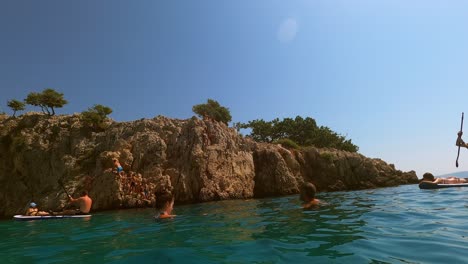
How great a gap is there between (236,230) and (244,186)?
20.7 metres

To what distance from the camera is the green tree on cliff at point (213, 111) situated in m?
57.7

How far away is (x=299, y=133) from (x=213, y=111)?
18675 millimetres

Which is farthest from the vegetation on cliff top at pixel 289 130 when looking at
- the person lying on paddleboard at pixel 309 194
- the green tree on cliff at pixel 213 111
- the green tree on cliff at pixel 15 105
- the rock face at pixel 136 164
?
the person lying on paddleboard at pixel 309 194

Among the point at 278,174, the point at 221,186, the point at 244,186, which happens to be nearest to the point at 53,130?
the point at 221,186

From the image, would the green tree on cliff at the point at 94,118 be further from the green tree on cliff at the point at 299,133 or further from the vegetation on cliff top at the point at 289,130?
the green tree on cliff at the point at 299,133

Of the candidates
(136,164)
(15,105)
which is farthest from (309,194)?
(15,105)

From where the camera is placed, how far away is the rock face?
80.9 feet

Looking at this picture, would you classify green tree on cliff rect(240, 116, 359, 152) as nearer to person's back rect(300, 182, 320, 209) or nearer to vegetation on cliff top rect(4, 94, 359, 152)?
vegetation on cliff top rect(4, 94, 359, 152)

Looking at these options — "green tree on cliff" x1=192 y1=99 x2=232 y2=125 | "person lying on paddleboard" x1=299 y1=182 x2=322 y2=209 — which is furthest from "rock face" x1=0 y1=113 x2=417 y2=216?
"green tree on cliff" x1=192 y1=99 x2=232 y2=125

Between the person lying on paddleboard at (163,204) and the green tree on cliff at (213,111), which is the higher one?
the green tree on cliff at (213,111)

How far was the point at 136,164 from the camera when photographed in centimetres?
2630

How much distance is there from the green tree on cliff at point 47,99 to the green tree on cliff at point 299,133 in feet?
119

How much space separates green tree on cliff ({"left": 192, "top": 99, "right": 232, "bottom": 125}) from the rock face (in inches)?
957

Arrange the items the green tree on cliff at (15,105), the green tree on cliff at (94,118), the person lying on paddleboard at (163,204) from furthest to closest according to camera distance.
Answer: the green tree on cliff at (15,105) → the green tree on cliff at (94,118) → the person lying on paddleboard at (163,204)
